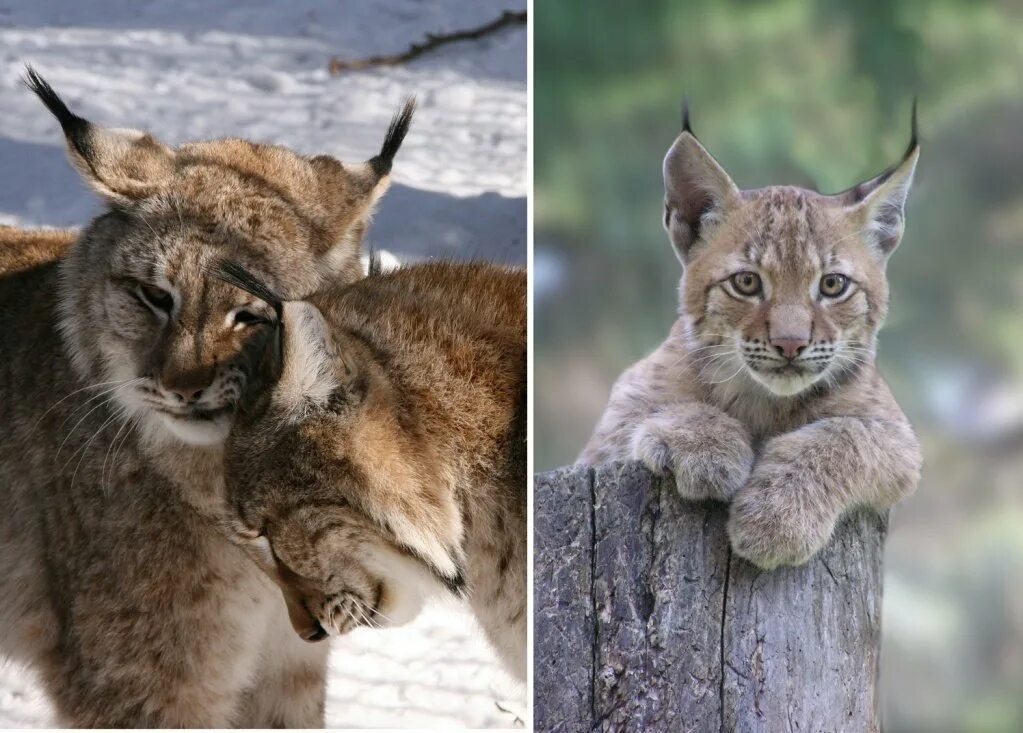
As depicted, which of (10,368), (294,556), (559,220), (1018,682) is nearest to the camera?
(294,556)

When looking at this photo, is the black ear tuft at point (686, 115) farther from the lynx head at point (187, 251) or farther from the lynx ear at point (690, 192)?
the lynx head at point (187, 251)

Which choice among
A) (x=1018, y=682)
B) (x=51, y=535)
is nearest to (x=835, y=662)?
(x=1018, y=682)

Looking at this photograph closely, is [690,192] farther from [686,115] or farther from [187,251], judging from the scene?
[187,251]

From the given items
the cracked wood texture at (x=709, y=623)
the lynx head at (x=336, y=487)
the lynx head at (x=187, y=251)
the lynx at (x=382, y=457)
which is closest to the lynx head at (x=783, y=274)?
the cracked wood texture at (x=709, y=623)

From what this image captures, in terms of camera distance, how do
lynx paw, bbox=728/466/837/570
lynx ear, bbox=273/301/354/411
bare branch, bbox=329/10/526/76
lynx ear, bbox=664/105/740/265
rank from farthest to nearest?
bare branch, bbox=329/10/526/76 → lynx ear, bbox=664/105/740/265 → lynx paw, bbox=728/466/837/570 → lynx ear, bbox=273/301/354/411

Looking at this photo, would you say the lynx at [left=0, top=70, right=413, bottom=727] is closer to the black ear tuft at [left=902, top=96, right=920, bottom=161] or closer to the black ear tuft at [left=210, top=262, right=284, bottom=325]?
the black ear tuft at [left=210, top=262, right=284, bottom=325]

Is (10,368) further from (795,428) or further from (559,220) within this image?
(795,428)

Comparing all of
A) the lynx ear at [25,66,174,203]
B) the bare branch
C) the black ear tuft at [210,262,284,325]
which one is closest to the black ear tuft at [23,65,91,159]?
the lynx ear at [25,66,174,203]
